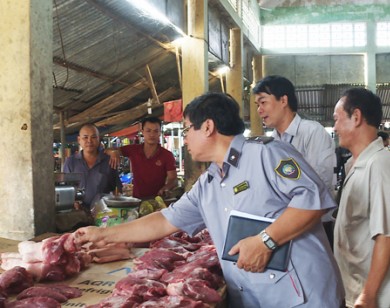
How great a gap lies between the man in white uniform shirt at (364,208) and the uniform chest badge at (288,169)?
0.63 m

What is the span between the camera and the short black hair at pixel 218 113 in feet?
8.53

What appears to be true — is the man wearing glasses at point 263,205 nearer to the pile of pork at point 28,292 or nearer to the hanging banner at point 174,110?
the pile of pork at point 28,292

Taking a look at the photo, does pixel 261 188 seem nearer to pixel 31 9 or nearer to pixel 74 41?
pixel 31 9

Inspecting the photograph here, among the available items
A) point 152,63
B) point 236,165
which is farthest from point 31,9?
point 152,63

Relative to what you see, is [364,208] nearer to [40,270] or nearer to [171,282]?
[171,282]

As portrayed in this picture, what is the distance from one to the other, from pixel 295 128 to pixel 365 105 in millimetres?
1351

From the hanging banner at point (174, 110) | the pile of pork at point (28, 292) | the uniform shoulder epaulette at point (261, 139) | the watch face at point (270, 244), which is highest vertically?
the hanging banner at point (174, 110)

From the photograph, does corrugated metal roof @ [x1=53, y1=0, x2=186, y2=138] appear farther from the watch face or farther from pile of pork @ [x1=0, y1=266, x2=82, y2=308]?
the watch face

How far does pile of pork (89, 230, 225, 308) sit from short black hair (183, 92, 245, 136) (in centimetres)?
96

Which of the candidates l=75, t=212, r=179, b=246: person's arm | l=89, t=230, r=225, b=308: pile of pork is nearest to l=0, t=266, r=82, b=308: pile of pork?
l=89, t=230, r=225, b=308: pile of pork

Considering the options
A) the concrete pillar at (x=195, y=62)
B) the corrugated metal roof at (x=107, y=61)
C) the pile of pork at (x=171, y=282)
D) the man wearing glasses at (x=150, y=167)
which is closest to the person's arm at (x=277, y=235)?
the pile of pork at (x=171, y=282)

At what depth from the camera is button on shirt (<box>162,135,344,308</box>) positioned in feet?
7.83

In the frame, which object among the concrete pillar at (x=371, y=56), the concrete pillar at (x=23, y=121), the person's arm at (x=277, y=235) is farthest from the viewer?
the concrete pillar at (x=371, y=56)

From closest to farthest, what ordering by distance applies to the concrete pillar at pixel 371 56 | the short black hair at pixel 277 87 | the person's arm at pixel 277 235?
1. the person's arm at pixel 277 235
2. the short black hair at pixel 277 87
3. the concrete pillar at pixel 371 56
